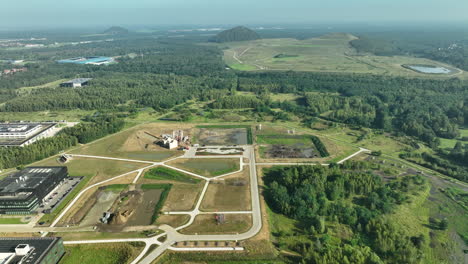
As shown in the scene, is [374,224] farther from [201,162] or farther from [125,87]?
[125,87]

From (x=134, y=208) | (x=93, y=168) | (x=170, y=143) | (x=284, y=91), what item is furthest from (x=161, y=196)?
(x=284, y=91)

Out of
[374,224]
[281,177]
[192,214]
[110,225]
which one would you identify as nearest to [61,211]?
[110,225]

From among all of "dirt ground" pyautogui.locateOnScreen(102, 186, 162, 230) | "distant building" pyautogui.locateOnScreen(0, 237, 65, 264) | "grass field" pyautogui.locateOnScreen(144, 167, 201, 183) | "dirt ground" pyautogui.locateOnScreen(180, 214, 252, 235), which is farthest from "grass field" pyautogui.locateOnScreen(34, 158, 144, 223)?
"dirt ground" pyautogui.locateOnScreen(180, 214, 252, 235)

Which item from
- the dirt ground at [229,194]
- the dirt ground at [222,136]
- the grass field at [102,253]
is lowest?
the grass field at [102,253]

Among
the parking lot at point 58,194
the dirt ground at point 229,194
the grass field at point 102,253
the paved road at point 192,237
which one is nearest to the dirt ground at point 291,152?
the dirt ground at point 229,194

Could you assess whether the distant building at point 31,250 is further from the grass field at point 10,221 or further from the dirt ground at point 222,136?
the dirt ground at point 222,136

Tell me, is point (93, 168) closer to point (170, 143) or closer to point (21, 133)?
point (170, 143)

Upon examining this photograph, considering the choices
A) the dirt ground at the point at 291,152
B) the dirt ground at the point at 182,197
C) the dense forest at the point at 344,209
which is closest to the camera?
the dense forest at the point at 344,209
